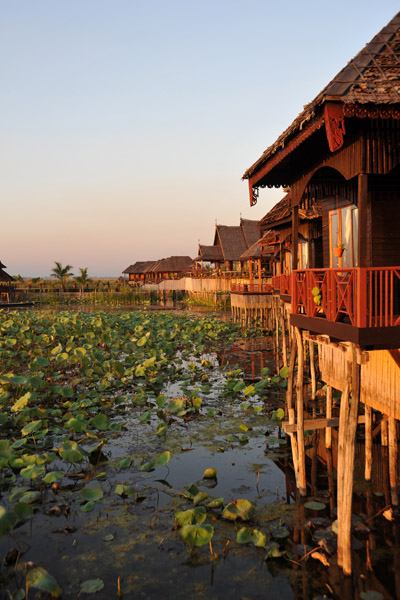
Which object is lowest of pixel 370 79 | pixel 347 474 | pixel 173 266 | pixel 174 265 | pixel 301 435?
pixel 301 435

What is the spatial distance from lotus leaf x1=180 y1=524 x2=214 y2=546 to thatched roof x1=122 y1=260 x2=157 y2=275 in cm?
7198

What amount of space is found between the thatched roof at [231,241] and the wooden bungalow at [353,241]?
37.2 m

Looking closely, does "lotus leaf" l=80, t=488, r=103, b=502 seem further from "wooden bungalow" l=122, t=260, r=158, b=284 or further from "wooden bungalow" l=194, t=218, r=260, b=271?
"wooden bungalow" l=122, t=260, r=158, b=284

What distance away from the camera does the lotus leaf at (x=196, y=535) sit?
518cm

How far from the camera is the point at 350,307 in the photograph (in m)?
5.60

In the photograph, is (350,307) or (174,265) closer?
(350,307)

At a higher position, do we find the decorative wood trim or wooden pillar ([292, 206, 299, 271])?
the decorative wood trim

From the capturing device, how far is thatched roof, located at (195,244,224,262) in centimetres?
4979

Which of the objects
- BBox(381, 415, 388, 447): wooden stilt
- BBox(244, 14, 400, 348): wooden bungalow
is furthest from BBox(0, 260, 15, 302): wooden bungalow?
BBox(381, 415, 388, 447): wooden stilt

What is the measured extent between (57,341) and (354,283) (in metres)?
16.9

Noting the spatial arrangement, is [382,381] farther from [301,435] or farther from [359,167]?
[359,167]

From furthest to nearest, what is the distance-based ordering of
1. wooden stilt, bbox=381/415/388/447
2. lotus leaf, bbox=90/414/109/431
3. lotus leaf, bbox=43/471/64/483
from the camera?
lotus leaf, bbox=90/414/109/431
wooden stilt, bbox=381/415/388/447
lotus leaf, bbox=43/471/64/483

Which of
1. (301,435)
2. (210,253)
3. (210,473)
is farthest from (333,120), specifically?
(210,253)

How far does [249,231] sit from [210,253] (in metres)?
5.35
